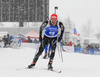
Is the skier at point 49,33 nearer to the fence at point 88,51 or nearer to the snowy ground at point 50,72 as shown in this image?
the snowy ground at point 50,72

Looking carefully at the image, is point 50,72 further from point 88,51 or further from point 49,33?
point 88,51

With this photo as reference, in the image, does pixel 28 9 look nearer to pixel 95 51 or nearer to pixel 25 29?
pixel 25 29

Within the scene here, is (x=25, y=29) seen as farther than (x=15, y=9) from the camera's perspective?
Yes

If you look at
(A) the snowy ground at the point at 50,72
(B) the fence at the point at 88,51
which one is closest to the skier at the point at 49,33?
(A) the snowy ground at the point at 50,72

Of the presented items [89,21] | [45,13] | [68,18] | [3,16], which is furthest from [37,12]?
[89,21]

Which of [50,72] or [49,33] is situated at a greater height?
[49,33]

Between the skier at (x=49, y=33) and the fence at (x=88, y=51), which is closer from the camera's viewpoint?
the skier at (x=49, y=33)

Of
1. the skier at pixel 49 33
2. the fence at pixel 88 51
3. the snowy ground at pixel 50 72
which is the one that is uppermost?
the skier at pixel 49 33

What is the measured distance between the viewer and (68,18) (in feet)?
210

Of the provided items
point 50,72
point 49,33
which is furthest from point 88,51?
point 50,72

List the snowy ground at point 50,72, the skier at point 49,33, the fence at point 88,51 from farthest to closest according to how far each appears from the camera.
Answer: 1. the fence at point 88,51
2. the skier at point 49,33
3. the snowy ground at point 50,72

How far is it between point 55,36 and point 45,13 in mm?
20028

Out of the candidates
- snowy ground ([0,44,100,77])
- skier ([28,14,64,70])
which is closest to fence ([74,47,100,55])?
snowy ground ([0,44,100,77])

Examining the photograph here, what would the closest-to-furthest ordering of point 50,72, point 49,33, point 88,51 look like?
1. point 50,72
2. point 49,33
3. point 88,51
